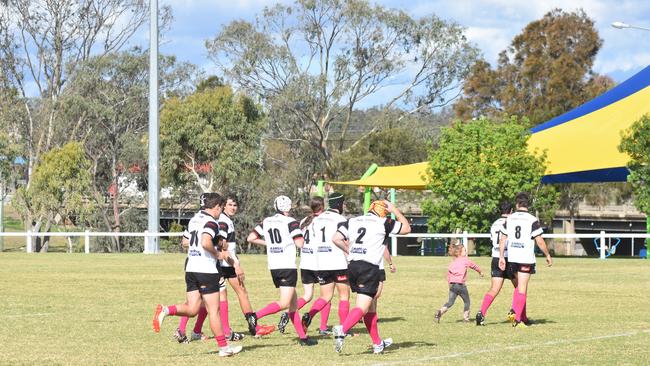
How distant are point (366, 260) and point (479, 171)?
38.3 meters

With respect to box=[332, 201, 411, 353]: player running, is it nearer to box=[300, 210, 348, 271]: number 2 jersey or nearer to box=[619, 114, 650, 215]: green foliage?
box=[300, 210, 348, 271]: number 2 jersey

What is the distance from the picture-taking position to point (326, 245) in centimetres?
1478

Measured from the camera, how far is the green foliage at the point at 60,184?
65312 millimetres

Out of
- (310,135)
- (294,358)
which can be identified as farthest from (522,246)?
(310,135)

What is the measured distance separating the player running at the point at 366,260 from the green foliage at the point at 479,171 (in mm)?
37466

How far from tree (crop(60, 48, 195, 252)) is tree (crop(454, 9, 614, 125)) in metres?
19.9

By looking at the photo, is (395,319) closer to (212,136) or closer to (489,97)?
(212,136)

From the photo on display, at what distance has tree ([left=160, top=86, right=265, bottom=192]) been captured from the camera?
67.2 m

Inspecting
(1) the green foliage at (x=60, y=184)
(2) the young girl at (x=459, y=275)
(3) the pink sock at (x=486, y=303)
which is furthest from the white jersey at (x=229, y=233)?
(1) the green foliage at (x=60, y=184)

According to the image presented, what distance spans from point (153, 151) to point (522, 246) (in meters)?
33.4

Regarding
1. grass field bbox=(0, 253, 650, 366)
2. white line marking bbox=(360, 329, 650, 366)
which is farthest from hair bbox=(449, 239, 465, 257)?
white line marking bbox=(360, 329, 650, 366)

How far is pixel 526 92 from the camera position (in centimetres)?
7431

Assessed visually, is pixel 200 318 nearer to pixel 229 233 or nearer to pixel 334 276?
pixel 229 233

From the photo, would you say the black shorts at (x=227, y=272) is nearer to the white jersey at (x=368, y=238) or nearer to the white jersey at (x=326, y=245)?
the white jersey at (x=326, y=245)
